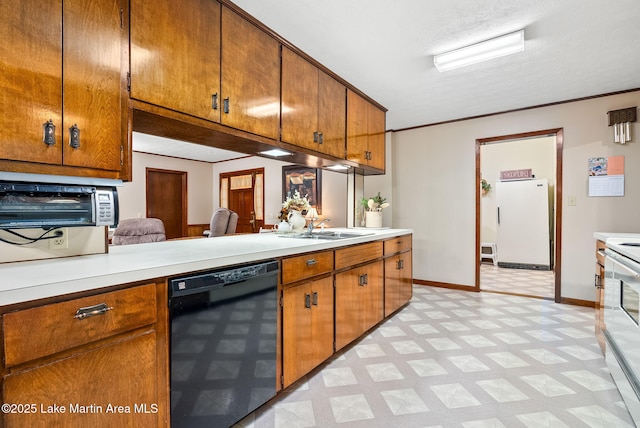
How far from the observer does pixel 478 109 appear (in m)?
3.74

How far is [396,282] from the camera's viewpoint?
3.13m

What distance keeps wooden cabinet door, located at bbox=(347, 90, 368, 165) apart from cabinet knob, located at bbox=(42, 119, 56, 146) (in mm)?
2256

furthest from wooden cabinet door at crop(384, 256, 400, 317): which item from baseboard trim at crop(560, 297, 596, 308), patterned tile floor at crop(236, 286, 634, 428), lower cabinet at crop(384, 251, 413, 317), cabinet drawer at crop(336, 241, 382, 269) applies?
baseboard trim at crop(560, 297, 596, 308)

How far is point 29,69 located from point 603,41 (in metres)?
3.39

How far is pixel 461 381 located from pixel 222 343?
1529mm

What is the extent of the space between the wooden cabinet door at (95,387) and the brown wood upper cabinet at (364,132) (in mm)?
2380

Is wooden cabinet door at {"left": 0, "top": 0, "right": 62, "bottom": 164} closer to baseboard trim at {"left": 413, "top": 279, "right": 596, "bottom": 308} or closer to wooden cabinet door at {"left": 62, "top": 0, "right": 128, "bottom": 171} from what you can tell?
wooden cabinet door at {"left": 62, "top": 0, "right": 128, "bottom": 171}

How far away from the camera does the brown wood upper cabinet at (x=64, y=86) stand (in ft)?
3.53

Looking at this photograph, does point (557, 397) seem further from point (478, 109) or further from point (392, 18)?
point (478, 109)

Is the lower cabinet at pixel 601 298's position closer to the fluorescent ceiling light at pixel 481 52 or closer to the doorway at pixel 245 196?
the fluorescent ceiling light at pixel 481 52

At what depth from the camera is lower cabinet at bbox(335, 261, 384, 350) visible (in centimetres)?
224

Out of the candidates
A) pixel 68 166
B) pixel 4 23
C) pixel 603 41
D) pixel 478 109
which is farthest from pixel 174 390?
pixel 478 109

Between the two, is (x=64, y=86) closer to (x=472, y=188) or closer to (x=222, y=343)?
(x=222, y=343)

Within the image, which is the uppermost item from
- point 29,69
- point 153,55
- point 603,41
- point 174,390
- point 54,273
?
point 603,41
